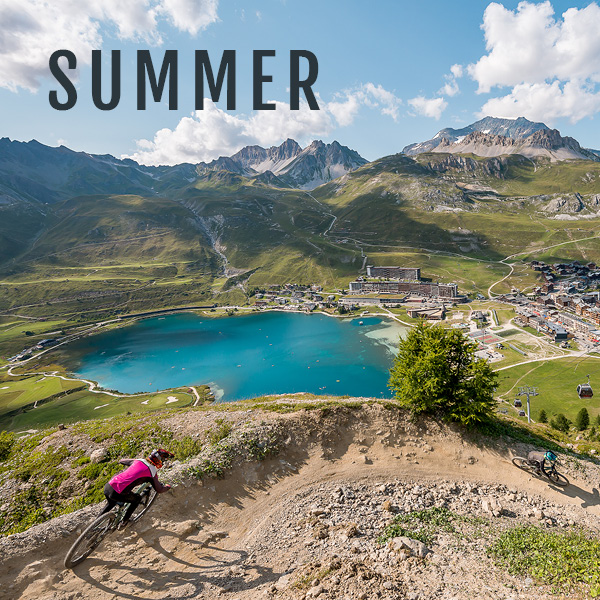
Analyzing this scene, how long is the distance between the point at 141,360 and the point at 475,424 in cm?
14248

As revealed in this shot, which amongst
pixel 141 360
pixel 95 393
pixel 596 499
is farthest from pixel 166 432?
pixel 141 360

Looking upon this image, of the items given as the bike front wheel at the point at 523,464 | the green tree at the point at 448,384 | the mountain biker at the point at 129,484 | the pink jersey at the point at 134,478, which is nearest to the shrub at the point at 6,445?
the mountain biker at the point at 129,484

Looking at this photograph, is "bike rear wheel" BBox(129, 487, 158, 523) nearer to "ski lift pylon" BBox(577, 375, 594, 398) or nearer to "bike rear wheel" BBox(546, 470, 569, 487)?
"bike rear wheel" BBox(546, 470, 569, 487)

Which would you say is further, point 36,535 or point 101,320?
point 101,320

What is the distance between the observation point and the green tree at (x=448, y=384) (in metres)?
24.0

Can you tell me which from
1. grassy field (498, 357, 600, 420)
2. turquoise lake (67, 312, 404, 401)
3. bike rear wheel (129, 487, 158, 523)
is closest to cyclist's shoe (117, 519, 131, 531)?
bike rear wheel (129, 487, 158, 523)

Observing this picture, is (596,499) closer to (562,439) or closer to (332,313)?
(562,439)

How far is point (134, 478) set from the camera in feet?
39.4

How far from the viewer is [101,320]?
19412 centimetres

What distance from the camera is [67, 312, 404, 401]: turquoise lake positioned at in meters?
103

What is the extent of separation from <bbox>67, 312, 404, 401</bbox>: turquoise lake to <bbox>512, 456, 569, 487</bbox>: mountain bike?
67228 mm

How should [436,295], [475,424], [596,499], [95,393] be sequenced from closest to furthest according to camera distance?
[596,499]
[475,424]
[95,393]
[436,295]

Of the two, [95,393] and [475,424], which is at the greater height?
[475,424]

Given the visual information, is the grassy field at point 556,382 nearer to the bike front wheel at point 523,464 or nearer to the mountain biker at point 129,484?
the bike front wheel at point 523,464
